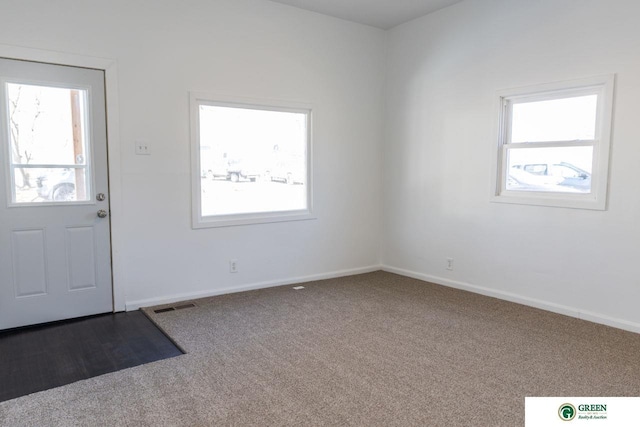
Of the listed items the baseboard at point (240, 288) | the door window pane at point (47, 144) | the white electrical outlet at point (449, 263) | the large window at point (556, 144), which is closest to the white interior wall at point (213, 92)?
the baseboard at point (240, 288)

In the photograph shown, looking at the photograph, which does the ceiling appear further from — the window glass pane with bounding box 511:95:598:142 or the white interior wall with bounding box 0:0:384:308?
the window glass pane with bounding box 511:95:598:142

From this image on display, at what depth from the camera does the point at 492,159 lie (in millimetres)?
4367

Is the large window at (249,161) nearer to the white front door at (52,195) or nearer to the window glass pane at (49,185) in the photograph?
the white front door at (52,195)

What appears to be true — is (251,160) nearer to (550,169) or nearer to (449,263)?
(449,263)

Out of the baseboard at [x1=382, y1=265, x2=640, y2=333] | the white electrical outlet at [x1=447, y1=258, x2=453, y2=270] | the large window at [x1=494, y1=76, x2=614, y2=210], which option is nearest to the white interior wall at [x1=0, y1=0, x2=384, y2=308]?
the baseboard at [x1=382, y1=265, x2=640, y2=333]

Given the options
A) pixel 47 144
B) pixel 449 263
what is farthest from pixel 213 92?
pixel 449 263

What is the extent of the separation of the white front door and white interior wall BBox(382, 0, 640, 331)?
3.31 metres

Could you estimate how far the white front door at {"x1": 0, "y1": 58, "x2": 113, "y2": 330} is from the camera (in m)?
3.42

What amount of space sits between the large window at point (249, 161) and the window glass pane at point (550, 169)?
2.18m

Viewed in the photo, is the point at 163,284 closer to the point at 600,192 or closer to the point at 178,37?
the point at 178,37

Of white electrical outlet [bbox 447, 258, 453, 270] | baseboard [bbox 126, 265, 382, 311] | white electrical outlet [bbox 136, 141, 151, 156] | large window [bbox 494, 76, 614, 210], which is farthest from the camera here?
white electrical outlet [bbox 447, 258, 453, 270]

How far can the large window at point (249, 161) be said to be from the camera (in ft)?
14.1

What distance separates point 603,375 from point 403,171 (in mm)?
3133

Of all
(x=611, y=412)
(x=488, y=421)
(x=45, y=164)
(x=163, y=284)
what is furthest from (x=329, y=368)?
(x=45, y=164)
